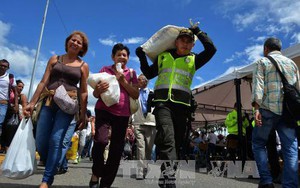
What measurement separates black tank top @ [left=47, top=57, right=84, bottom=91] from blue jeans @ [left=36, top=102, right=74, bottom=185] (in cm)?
24

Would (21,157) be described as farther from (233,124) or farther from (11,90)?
(233,124)

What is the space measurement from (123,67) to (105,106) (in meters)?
0.64

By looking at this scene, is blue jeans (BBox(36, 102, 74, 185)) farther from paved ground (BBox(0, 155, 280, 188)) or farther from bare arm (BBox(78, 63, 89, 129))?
paved ground (BBox(0, 155, 280, 188))

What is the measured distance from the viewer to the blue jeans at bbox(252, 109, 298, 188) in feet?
12.1

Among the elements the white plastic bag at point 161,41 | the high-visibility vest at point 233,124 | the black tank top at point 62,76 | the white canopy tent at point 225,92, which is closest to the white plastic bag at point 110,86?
the black tank top at point 62,76

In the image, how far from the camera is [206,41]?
3729 millimetres

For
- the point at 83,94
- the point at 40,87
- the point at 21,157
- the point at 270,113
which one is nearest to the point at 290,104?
the point at 270,113

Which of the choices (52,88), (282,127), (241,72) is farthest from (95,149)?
(241,72)

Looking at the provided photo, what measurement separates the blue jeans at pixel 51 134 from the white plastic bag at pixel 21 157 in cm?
13

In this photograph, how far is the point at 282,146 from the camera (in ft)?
12.6

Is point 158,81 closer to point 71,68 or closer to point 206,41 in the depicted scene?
point 206,41

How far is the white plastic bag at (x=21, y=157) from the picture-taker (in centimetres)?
319

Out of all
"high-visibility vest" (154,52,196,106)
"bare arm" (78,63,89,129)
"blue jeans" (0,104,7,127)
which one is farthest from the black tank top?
"blue jeans" (0,104,7,127)

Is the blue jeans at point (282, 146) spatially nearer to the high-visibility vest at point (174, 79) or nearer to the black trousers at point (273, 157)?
the high-visibility vest at point (174, 79)
